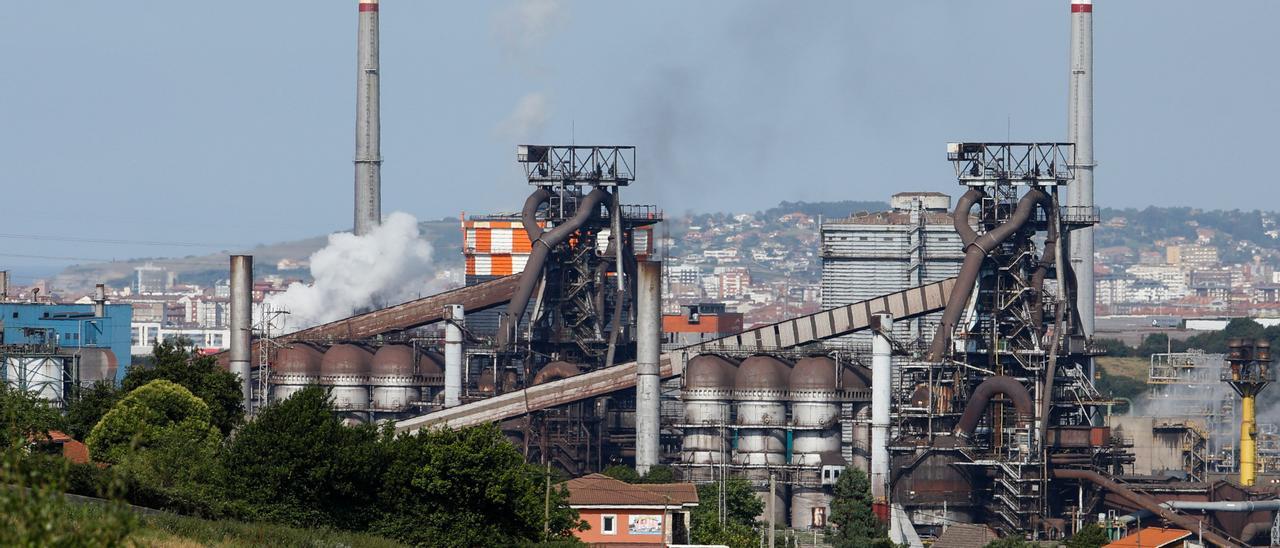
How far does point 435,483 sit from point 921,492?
42017mm

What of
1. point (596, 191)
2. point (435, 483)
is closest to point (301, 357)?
point (596, 191)

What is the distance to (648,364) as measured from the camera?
11262cm

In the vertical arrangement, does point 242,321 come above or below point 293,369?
above

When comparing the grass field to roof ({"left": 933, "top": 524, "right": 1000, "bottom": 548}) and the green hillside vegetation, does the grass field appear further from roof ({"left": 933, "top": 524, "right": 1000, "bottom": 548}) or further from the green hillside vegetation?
roof ({"left": 933, "top": 524, "right": 1000, "bottom": 548})

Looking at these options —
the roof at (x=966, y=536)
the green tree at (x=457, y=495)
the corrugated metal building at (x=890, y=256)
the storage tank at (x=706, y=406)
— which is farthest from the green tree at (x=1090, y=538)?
the corrugated metal building at (x=890, y=256)

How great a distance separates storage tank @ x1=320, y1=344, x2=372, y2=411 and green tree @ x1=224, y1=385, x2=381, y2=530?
57.8 meters

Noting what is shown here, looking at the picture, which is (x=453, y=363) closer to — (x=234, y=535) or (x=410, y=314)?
(x=410, y=314)

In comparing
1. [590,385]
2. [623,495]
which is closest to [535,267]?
[590,385]

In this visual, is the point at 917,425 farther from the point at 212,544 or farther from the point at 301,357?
the point at 212,544

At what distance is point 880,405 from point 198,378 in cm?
3414

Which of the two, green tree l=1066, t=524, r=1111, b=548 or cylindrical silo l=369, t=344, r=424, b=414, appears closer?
green tree l=1066, t=524, r=1111, b=548

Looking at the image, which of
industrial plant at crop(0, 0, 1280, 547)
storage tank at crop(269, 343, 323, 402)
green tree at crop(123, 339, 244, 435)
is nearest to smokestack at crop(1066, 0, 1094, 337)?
industrial plant at crop(0, 0, 1280, 547)

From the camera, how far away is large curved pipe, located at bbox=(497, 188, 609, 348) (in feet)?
399

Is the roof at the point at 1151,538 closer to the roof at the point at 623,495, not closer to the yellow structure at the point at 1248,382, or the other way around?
the yellow structure at the point at 1248,382
